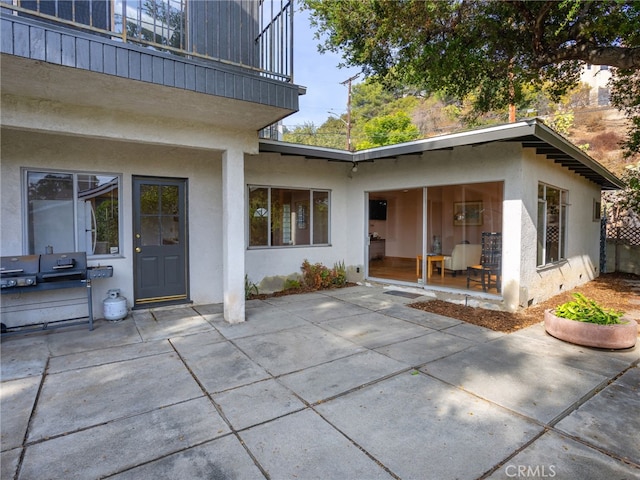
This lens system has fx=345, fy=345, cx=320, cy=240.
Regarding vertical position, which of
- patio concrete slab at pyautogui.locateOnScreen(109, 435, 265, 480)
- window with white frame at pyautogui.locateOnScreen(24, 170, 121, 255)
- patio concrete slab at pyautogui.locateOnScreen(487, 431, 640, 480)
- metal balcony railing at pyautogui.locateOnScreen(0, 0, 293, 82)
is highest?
metal balcony railing at pyautogui.locateOnScreen(0, 0, 293, 82)

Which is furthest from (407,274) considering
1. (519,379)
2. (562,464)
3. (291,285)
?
(562,464)

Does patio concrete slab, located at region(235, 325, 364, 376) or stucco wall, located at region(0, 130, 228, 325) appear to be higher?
stucco wall, located at region(0, 130, 228, 325)

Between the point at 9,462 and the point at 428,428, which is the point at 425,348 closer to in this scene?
the point at 428,428

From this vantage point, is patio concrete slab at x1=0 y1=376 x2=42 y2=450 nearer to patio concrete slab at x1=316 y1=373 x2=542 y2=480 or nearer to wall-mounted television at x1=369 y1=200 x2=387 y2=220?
patio concrete slab at x1=316 y1=373 x2=542 y2=480

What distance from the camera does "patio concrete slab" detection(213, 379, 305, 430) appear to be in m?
2.64

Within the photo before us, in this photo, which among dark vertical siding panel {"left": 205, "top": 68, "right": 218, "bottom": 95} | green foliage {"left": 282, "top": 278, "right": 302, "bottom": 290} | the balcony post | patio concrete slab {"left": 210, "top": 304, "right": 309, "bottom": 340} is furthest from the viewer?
green foliage {"left": 282, "top": 278, "right": 302, "bottom": 290}

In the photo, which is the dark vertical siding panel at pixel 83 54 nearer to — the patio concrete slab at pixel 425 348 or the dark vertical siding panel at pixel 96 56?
the dark vertical siding panel at pixel 96 56

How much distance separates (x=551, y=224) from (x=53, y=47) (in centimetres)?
804

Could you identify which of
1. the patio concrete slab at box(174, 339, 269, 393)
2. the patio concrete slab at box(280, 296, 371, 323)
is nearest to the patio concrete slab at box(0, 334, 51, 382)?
the patio concrete slab at box(174, 339, 269, 393)

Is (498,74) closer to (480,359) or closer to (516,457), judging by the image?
(480,359)

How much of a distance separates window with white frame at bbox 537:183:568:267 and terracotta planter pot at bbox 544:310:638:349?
2.25 meters

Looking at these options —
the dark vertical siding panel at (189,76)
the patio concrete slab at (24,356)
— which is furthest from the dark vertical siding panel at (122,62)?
the patio concrete slab at (24,356)

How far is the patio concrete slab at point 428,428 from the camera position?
2.16m

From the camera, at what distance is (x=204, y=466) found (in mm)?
2131
